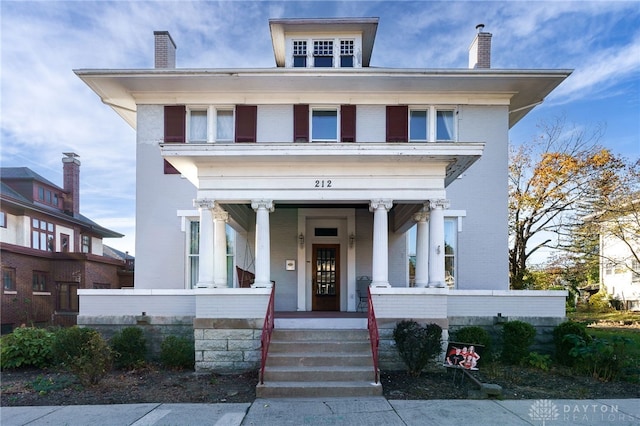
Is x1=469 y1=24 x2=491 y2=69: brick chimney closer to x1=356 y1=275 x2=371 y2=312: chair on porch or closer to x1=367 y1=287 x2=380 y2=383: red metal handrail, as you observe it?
x1=356 y1=275 x2=371 y2=312: chair on porch

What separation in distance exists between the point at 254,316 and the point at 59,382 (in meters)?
3.87

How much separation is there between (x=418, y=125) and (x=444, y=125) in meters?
0.77

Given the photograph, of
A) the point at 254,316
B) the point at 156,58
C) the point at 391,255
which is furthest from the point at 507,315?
the point at 156,58

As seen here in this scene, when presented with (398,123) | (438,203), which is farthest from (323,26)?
(438,203)

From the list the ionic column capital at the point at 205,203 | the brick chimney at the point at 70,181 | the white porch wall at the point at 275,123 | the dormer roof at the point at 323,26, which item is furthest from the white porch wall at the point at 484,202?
the brick chimney at the point at 70,181

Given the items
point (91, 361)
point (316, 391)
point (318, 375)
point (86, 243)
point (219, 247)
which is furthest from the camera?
point (86, 243)

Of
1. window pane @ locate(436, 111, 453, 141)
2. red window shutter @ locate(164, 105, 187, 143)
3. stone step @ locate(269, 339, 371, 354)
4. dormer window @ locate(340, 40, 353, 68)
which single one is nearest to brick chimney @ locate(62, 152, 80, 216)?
red window shutter @ locate(164, 105, 187, 143)

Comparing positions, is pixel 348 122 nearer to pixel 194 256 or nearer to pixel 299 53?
pixel 299 53

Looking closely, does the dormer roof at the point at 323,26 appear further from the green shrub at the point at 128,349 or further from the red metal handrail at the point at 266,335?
the green shrub at the point at 128,349

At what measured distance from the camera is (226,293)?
324 inches

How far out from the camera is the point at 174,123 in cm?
1162

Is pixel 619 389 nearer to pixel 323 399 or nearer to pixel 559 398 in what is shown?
pixel 559 398

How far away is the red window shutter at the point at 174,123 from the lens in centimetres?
1154

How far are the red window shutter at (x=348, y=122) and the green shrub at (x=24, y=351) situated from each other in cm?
897
